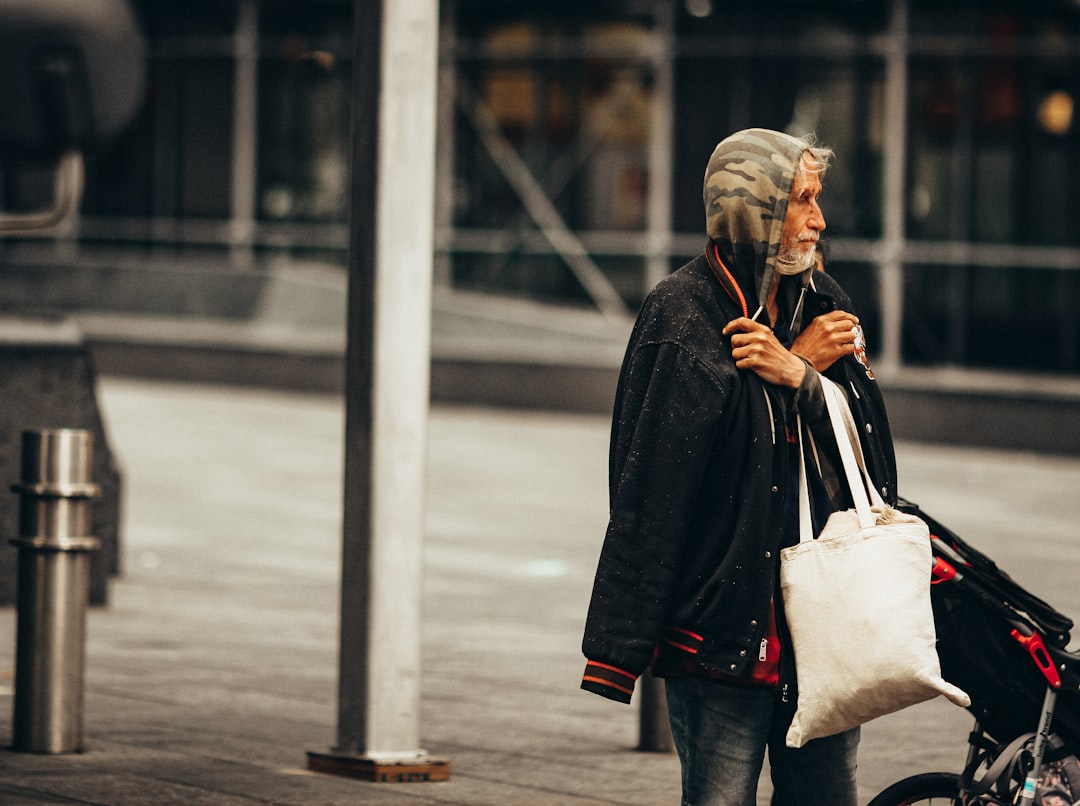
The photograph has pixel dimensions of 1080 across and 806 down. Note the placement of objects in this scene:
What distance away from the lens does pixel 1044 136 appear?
1948 cm

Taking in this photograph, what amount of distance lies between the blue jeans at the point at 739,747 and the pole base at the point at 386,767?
2.11 meters

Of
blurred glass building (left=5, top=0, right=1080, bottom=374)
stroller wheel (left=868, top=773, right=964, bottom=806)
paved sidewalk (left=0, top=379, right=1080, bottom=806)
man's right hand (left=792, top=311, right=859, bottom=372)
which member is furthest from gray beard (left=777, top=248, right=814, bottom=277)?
blurred glass building (left=5, top=0, right=1080, bottom=374)

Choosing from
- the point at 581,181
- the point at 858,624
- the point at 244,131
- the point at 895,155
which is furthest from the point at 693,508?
the point at 244,131

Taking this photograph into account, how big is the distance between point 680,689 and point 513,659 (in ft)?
14.5

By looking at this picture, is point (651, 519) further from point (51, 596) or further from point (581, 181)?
point (581, 181)

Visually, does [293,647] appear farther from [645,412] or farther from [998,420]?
[998,420]

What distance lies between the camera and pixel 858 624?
141 inches

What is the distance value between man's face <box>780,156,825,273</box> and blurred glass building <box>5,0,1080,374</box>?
15.1 metres

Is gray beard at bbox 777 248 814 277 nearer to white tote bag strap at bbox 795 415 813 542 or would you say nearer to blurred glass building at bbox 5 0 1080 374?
white tote bag strap at bbox 795 415 813 542

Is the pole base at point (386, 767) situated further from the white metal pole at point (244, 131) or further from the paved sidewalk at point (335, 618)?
the white metal pole at point (244, 131)

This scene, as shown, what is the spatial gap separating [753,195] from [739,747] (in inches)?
39.0

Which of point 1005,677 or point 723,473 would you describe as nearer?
point 723,473

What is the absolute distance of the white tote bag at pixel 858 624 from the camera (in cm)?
358

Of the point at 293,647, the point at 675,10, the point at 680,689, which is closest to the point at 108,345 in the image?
the point at 675,10
